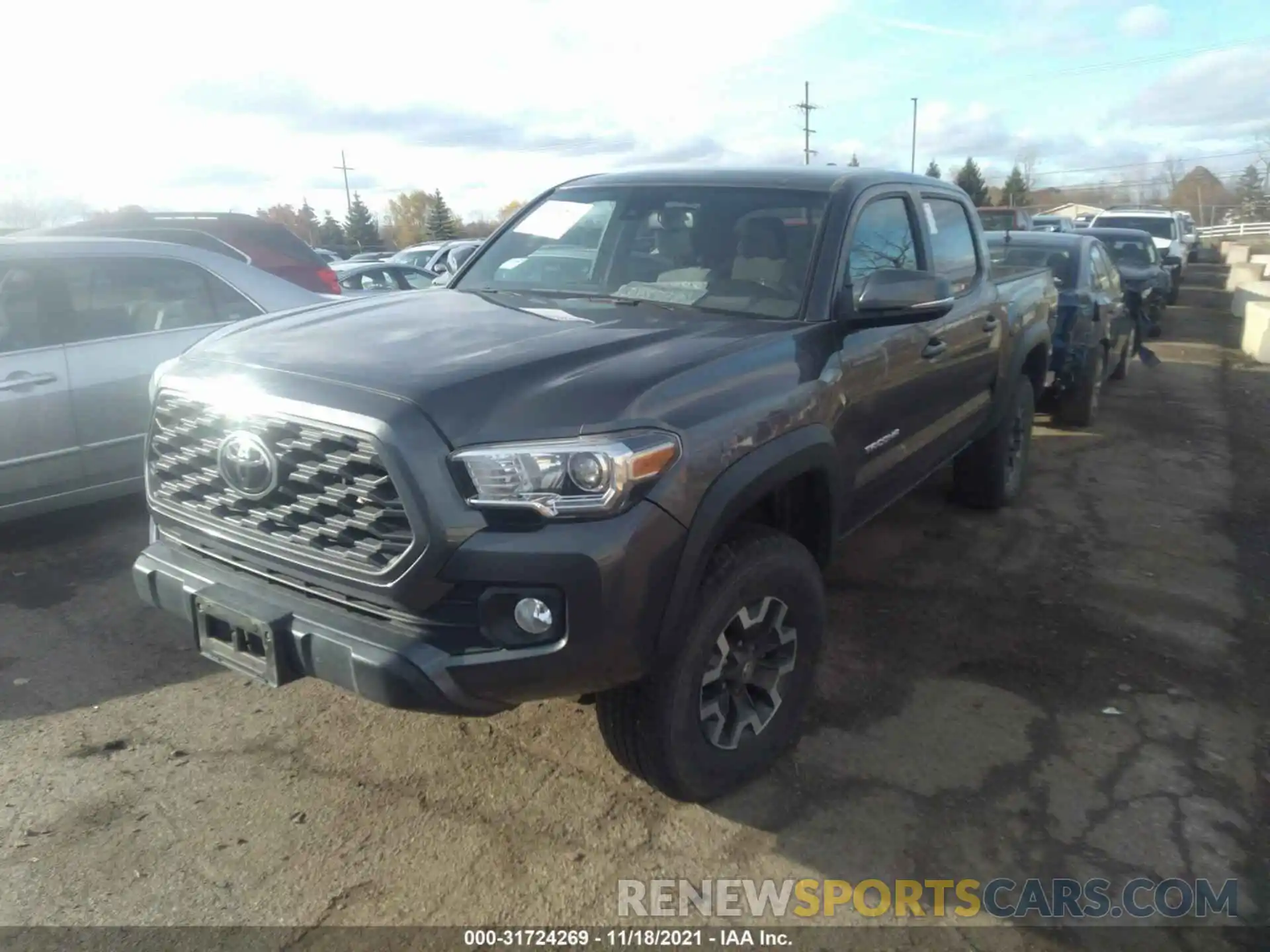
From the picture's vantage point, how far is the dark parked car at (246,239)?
693cm

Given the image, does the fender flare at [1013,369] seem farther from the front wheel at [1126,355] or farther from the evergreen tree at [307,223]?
the evergreen tree at [307,223]

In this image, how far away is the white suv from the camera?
1869cm

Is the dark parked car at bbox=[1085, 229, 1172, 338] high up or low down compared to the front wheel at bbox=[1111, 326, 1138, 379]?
up

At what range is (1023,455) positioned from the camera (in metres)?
6.39

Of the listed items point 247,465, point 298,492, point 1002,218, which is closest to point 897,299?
point 298,492

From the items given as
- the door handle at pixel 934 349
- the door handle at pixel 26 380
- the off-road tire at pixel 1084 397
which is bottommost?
the off-road tire at pixel 1084 397

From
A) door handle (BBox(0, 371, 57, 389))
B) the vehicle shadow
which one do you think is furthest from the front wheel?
door handle (BBox(0, 371, 57, 389))

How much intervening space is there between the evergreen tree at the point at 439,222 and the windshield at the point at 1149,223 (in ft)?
145

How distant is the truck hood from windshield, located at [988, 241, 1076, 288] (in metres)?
6.10

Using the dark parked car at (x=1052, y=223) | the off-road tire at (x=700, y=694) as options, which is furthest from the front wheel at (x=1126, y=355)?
the dark parked car at (x=1052, y=223)

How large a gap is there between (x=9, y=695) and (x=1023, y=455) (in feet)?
18.7

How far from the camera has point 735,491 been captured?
9.11ft

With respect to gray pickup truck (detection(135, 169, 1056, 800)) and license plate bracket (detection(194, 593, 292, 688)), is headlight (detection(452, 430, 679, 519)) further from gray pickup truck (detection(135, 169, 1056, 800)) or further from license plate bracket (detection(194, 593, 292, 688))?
license plate bracket (detection(194, 593, 292, 688))

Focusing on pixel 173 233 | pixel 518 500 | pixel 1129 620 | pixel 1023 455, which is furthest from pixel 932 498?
pixel 173 233
